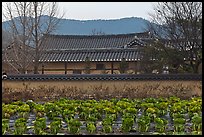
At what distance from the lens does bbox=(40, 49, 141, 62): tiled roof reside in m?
24.3

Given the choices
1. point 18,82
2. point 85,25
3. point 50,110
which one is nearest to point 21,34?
point 18,82

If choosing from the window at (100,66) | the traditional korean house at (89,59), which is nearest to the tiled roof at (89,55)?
the traditional korean house at (89,59)

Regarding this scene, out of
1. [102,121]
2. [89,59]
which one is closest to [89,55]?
[89,59]

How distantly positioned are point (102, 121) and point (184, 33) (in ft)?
31.3

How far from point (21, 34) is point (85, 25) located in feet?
146

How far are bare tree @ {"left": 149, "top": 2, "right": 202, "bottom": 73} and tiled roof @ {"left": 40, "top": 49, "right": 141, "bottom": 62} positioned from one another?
24.3ft

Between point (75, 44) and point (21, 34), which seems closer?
point (21, 34)

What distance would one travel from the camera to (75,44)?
30328 millimetres

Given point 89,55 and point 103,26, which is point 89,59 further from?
point 103,26

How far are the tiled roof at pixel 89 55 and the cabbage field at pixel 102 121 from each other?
48.2 ft

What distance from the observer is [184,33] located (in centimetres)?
1548

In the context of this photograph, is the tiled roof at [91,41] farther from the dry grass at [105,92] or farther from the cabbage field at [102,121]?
the cabbage field at [102,121]

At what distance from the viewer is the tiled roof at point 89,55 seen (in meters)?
24.3

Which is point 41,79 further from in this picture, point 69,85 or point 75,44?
point 75,44
